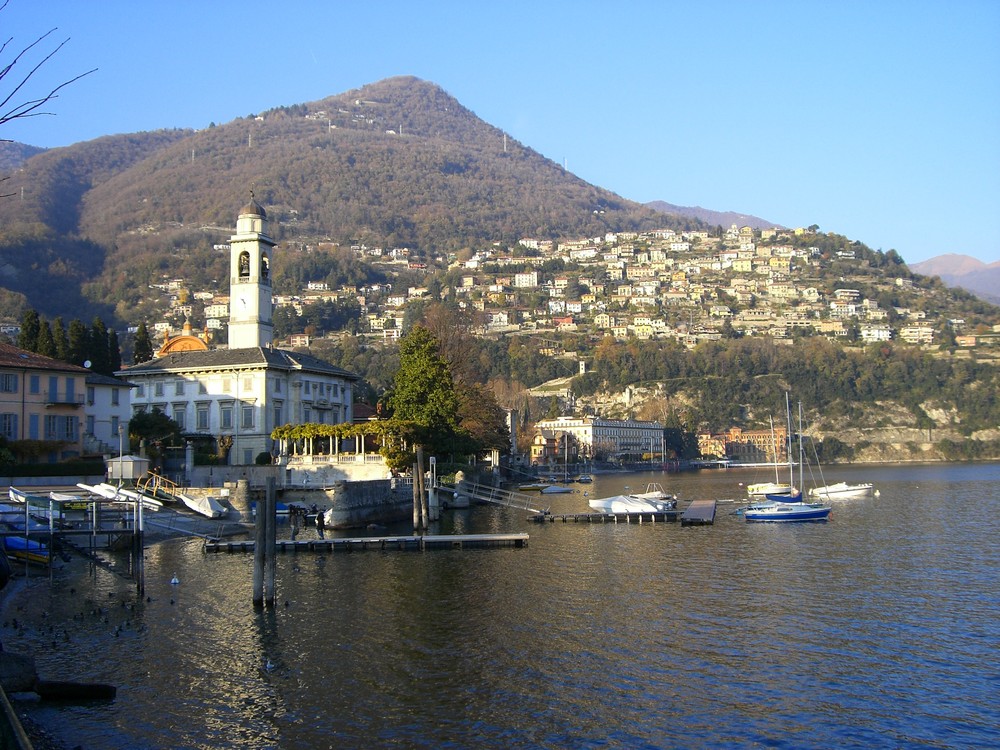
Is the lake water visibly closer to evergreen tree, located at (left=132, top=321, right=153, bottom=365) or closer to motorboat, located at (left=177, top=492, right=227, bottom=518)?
motorboat, located at (left=177, top=492, right=227, bottom=518)

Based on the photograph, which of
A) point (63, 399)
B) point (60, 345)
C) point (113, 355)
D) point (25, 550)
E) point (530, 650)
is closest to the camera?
point (530, 650)

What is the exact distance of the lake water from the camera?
18.1 meters

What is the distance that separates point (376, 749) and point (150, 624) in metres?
12.2

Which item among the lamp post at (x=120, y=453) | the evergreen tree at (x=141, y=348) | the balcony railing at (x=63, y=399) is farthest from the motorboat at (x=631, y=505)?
the evergreen tree at (x=141, y=348)

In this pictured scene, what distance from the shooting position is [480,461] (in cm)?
9631

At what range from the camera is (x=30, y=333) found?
72500mm

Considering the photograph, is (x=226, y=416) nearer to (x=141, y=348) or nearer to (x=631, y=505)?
(x=141, y=348)

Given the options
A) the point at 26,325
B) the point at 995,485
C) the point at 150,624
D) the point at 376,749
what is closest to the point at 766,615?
the point at 376,749

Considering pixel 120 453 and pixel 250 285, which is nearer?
pixel 120 453

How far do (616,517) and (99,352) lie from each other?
47.6 meters

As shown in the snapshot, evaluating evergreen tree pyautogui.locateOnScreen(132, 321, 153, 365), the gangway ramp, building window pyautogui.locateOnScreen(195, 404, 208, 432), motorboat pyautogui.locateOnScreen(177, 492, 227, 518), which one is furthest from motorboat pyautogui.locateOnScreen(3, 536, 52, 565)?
evergreen tree pyautogui.locateOnScreen(132, 321, 153, 365)

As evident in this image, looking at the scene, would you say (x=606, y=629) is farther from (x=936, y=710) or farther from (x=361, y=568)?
(x=361, y=568)

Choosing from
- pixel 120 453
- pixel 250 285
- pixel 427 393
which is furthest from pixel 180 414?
pixel 427 393

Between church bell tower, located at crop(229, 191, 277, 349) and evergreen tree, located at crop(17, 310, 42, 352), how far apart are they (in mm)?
15160
